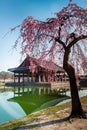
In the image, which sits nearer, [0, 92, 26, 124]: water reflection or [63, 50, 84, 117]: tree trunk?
[63, 50, 84, 117]: tree trunk

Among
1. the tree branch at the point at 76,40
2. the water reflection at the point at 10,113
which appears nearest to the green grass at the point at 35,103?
the water reflection at the point at 10,113

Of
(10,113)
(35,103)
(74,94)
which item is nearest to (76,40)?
(74,94)

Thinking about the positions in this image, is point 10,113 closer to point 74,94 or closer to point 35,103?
point 35,103

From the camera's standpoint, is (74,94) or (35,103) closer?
(74,94)

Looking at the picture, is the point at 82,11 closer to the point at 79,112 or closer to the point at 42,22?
the point at 42,22

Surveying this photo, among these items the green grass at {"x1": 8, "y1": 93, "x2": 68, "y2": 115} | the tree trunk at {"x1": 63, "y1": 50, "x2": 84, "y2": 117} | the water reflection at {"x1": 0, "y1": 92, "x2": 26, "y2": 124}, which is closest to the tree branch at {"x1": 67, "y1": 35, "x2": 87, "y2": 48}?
the tree trunk at {"x1": 63, "y1": 50, "x2": 84, "y2": 117}

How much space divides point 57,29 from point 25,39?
1.00m

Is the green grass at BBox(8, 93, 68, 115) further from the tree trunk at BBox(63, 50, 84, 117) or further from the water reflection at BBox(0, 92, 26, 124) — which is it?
the tree trunk at BBox(63, 50, 84, 117)

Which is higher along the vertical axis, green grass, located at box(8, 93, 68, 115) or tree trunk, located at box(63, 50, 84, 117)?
tree trunk, located at box(63, 50, 84, 117)

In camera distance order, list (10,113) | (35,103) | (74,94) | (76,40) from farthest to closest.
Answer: (35,103)
(10,113)
(74,94)
(76,40)

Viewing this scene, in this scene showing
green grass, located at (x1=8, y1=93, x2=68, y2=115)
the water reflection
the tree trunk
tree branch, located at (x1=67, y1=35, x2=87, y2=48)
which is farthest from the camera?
green grass, located at (x1=8, y1=93, x2=68, y2=115)

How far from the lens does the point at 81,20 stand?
6.44m

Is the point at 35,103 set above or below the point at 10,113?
above

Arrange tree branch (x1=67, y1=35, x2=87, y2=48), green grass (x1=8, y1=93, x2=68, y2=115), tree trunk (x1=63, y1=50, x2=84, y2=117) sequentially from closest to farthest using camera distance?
tree branch (x1=67, y1=35, x2=87, y2=48), tree trunk (x1=63, y1=50, x2=84, y2=117), green grass (x1=8, y1=93, x2=68, y2=115)
